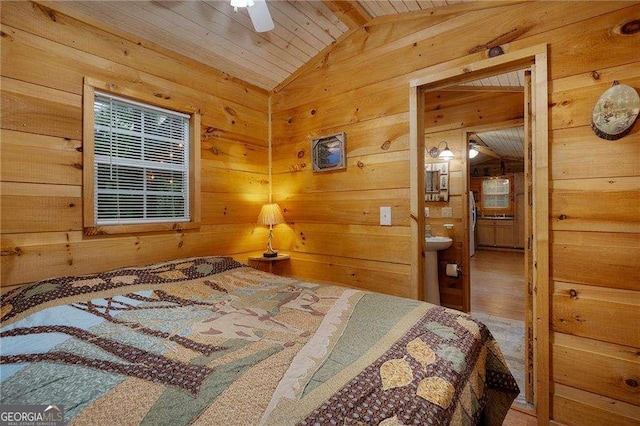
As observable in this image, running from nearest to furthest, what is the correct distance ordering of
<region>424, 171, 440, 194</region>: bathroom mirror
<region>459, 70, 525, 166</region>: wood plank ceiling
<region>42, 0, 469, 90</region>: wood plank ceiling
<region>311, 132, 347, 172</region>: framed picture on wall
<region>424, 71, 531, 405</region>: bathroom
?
<region>42, 0, 469, 90</region>: wood plank ceiling → <region>311, 132, 347, 172</region>: framed picture on wall → <region>459, 70, 525, 166</region>: wood plank ceiling → <region>424, 71, 531, 405</region>: bathroom → <region>424, 171, 440, 194</region>: bathroom mirror

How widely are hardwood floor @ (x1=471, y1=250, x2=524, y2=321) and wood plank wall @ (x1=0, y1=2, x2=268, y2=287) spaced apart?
3533 millimetres

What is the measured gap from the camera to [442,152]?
3.54 m

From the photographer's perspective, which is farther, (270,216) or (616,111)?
(270,216)

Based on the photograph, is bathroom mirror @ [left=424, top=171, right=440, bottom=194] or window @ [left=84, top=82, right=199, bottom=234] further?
bathroom mirror @ [left=424, top=171, right=440, bottom=194]

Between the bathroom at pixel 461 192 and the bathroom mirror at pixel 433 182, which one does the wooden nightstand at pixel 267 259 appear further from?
the bathroom mirror at pixel 433 182

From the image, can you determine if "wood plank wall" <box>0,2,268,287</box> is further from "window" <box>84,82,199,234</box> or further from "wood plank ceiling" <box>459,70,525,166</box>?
"wood plank ceiling" <box>459,70,525,166</box>

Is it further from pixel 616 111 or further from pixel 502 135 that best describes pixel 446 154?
pixel 502 135

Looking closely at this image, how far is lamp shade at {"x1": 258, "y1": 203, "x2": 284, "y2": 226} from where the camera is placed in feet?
8.96

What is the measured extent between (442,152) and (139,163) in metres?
3.13

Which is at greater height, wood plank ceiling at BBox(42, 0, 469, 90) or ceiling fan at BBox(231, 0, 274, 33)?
wood plank ceiling at BBox(42, 0, 469, 90)

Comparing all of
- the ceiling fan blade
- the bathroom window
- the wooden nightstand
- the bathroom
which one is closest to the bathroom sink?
the bathroom

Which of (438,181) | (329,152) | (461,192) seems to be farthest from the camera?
(438,181)

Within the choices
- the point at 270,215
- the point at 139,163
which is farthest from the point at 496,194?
the point at 139,163

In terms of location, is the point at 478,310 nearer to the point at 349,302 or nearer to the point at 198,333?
the point at 349,302
